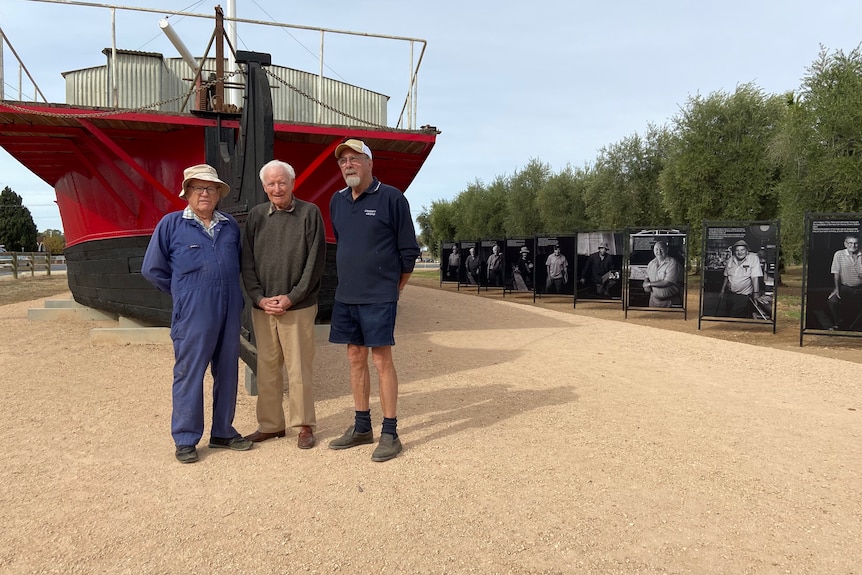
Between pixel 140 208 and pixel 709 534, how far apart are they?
7.46 m

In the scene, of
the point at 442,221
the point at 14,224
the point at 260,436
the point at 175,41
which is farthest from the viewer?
the point at 14,224

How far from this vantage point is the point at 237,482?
10.5ft

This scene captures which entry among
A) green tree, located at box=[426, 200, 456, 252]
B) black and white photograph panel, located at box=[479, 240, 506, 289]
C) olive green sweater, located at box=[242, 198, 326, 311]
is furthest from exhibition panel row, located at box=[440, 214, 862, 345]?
green tree, located at box=[426, 200, 456, 252]

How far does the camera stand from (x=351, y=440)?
3795 millimetres

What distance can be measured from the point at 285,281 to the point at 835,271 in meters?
8.46

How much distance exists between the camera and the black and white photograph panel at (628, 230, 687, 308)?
12.1 m

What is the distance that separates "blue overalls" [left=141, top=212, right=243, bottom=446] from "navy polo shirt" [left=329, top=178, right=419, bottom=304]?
735 mm

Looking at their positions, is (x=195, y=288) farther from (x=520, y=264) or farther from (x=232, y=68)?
(x=520, y=264)

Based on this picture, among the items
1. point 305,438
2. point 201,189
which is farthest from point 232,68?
point 305,438

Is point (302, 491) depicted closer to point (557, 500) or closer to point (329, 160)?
point (557, 500)

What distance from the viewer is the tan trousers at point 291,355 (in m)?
3.75

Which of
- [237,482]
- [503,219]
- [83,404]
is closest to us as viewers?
[237,482]

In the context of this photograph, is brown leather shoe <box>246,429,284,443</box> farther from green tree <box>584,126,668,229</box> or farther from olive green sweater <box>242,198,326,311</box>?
green tree <box>584,126,668,229</box>

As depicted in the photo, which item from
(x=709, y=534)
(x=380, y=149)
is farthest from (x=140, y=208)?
(x=709, y=534)
